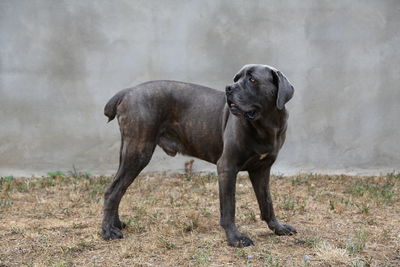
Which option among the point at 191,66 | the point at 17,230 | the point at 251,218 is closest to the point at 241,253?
the point at 251,218

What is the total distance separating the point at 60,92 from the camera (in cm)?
→ 811

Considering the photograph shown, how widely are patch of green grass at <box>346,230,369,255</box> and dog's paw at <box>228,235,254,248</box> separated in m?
0.77

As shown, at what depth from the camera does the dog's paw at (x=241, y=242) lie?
4.27 m

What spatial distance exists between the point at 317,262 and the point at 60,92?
17.8 feet

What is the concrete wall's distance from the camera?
809 cm

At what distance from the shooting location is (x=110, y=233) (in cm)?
469

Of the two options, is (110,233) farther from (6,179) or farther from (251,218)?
(6,179)

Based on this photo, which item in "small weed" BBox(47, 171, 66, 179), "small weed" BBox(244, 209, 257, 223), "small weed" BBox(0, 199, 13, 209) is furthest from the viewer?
"small weed" BBox(47, 171, 66, 179)

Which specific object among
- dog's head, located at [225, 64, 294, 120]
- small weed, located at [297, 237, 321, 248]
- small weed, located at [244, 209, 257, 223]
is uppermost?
dog's head, located at [225, 64, 294, 120]

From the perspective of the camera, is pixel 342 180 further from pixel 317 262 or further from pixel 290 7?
pixel 317 262

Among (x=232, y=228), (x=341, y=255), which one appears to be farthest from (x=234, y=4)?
(x=341, y=255)

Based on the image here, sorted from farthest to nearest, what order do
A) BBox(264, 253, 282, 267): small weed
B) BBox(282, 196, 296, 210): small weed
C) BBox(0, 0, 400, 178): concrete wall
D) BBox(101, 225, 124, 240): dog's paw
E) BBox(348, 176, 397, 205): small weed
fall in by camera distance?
BBox(0, 0, 400, 178): concrete wall, BBox(348, 176, 397, 205): small weed, BBox(282, 196, 296, 210): small weed, BBox(101, 225, 124, 240): dog's paw, BBox(264, 253, 282, 267): small weed

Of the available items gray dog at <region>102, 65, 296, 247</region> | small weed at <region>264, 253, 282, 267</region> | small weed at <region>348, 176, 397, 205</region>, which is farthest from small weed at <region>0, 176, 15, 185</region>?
small weed at <region>264, 253, 282, 267</region>

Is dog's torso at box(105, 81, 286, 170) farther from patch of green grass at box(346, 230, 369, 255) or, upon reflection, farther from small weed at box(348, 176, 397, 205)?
small weed at box(348, 176, 397, 205)
